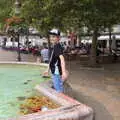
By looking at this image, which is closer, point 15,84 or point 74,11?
point 15,84

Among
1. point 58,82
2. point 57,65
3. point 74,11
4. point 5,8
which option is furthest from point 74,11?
point 57,65

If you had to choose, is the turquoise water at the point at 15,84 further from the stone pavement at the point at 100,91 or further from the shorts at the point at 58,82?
the stone pavement at the point at 100,91

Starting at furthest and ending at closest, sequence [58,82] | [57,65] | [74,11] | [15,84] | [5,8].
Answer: [5,8], [74,11], [15,84], [58,82], [57,65]

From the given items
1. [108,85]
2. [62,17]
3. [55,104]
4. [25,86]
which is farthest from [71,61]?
[55,104]

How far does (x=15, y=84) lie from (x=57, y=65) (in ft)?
10.5

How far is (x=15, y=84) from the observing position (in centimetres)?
1182

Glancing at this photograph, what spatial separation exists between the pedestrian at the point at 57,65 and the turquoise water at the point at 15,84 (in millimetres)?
901

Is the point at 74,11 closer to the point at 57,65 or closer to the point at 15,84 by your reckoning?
the point at 15,84

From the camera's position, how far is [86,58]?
3073cm

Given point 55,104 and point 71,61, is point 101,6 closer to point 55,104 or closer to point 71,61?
point 71,61

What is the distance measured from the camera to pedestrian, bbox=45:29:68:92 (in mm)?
8570

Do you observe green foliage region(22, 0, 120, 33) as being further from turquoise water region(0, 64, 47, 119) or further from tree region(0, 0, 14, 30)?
tree region(0, 0, 14, 30)

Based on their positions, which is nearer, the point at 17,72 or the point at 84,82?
the point at 17,72

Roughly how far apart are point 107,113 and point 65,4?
30.6 feet
